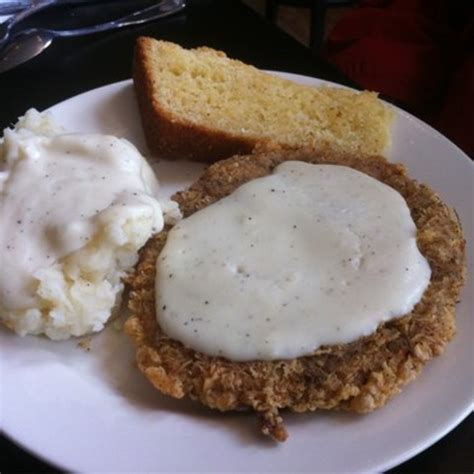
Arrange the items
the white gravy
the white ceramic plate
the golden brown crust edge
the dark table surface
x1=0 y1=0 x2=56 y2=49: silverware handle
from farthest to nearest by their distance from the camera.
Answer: x1=0 y1=0 x2=56 y2=49: silverware handle → the dark table surface → the golden brown crust edge → the white gravy → the white ceramic plate

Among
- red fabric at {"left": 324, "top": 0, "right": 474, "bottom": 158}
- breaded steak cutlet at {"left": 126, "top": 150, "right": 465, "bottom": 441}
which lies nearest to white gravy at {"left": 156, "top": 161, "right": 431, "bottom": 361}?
breaded steak cutlet at {"left": 126, "top": 150, "right": 465, "bottom": 441}

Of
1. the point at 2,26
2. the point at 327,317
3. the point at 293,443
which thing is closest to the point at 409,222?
the point at 327,317


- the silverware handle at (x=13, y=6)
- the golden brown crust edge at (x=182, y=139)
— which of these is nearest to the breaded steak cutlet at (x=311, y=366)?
the golden brown crust edge at (x=182, y=139)

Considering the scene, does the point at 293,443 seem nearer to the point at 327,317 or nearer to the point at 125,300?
the point at 327,317

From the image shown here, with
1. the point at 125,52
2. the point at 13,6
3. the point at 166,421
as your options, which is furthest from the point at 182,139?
the point at 13,6

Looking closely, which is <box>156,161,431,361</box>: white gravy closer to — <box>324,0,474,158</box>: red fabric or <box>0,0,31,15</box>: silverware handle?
<box>324,0,474,158</box>: red fabric

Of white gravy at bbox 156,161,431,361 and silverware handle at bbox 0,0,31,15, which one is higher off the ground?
white gravy at bbox 156,161,431,361

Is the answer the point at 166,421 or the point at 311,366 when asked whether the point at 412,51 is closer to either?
the point at 311,366
